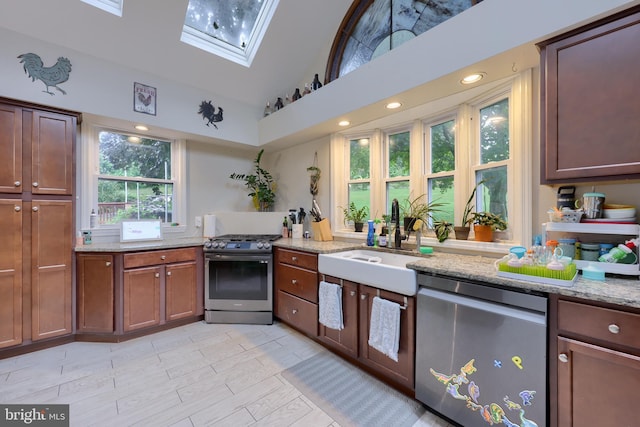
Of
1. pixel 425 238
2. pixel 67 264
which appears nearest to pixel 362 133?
pixel 425 238

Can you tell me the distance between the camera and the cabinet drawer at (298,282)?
2547 mm

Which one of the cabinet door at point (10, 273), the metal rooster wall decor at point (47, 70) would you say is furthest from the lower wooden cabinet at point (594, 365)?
the metal rooster wall decor at point (47, 70)

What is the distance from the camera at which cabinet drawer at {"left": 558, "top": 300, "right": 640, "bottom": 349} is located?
107 centimetres

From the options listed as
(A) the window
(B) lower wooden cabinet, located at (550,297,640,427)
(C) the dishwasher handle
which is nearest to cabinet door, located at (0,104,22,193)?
(A) the window

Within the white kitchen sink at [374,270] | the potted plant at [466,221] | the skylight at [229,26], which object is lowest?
the white kitchen sink at [374,270]

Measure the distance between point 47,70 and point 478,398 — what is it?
4120 mm

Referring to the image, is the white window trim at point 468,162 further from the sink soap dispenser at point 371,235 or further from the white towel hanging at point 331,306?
the white towel hanging at point 331,306

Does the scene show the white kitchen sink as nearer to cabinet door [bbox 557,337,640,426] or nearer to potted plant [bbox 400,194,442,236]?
potted plant [bbox 400,194,442,236]

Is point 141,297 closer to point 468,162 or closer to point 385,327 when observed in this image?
point 385,327

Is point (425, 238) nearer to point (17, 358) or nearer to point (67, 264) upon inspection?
point (67, 264)

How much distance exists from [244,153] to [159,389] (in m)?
3.12

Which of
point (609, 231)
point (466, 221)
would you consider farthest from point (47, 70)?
point (609, 231)

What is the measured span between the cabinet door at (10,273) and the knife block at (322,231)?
8.95 ft

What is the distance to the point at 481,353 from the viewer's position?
143 cm
